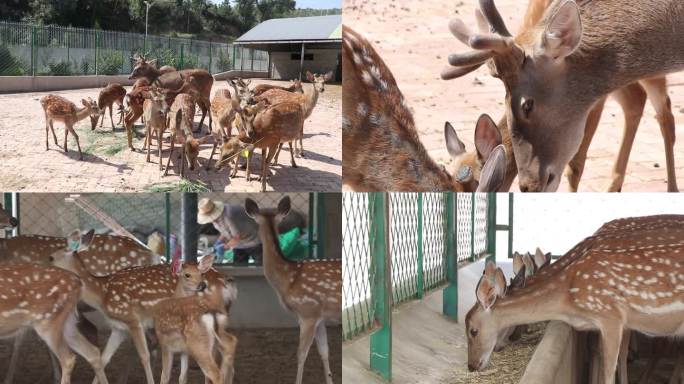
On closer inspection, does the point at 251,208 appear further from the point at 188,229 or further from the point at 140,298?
the point at 140,298

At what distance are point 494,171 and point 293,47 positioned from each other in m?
1.14

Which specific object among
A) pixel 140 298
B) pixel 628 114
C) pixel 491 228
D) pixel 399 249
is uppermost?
pixel 628 114

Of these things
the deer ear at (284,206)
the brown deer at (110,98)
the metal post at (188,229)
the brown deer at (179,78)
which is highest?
the brown deer at (179,78)

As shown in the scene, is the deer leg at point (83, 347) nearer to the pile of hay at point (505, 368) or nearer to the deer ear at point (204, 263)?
the deer ear at point (204, 263)

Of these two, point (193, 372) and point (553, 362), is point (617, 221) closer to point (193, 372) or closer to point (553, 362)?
point (553, 362)

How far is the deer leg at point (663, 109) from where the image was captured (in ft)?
8.73

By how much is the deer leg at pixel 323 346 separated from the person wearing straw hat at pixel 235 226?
1.37 ft

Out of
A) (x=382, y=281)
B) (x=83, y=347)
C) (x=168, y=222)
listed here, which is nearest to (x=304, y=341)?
(x=382, y=281)

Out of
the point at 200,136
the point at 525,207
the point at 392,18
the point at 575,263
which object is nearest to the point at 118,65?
the point at 200,136

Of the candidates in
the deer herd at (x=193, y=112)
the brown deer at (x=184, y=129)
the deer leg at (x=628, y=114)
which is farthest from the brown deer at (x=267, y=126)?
the deer leg at (x=628, y=114)

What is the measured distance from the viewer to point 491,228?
3947 millimetres

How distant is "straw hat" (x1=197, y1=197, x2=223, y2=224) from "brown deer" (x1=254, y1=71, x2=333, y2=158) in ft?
1.25

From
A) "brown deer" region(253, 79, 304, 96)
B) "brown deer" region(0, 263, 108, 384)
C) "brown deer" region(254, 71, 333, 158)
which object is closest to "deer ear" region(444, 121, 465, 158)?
"brown deer" region(254, 71, 333, 158)

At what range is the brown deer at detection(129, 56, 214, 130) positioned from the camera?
11.6ft
